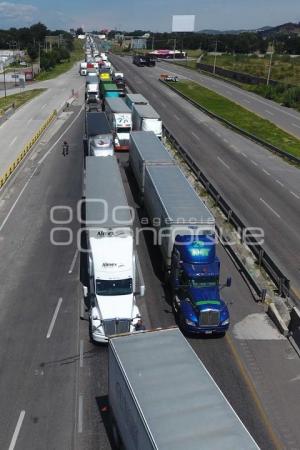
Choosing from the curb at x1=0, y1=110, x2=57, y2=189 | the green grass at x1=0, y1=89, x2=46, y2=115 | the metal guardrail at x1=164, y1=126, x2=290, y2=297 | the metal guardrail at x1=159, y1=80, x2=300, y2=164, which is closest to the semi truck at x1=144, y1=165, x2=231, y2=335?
the metal guardrail at x1=164, y1=126, x2=290, y2=297

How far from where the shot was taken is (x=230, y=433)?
34.4ft

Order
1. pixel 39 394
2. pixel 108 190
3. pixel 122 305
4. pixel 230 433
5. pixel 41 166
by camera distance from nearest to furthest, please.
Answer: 1. pixel 230 433
2. pixel 39 394
3. pixel 122 305
4. pixel 108 190
5. pixel 41 166

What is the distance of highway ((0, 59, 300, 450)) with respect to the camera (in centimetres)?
1527

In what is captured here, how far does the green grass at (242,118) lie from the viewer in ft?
186

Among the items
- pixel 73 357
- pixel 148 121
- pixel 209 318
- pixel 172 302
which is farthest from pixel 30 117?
pixel 209 318

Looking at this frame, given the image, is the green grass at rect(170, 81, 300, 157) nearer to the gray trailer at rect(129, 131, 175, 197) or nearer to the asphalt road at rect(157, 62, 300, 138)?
the asphalt road at rect(157, 62, 300, 138)

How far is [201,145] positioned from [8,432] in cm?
4254

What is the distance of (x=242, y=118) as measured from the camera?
70.2 m

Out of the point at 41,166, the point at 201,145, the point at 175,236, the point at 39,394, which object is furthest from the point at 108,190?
the point at 201,145

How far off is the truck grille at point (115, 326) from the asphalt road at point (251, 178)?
10.5m

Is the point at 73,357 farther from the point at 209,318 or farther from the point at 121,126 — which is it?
the point at 121,126

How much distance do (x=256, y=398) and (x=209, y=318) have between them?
12.8 ft

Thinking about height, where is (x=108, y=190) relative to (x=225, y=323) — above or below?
above

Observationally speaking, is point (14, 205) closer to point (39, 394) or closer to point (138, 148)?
point (138, 148)
